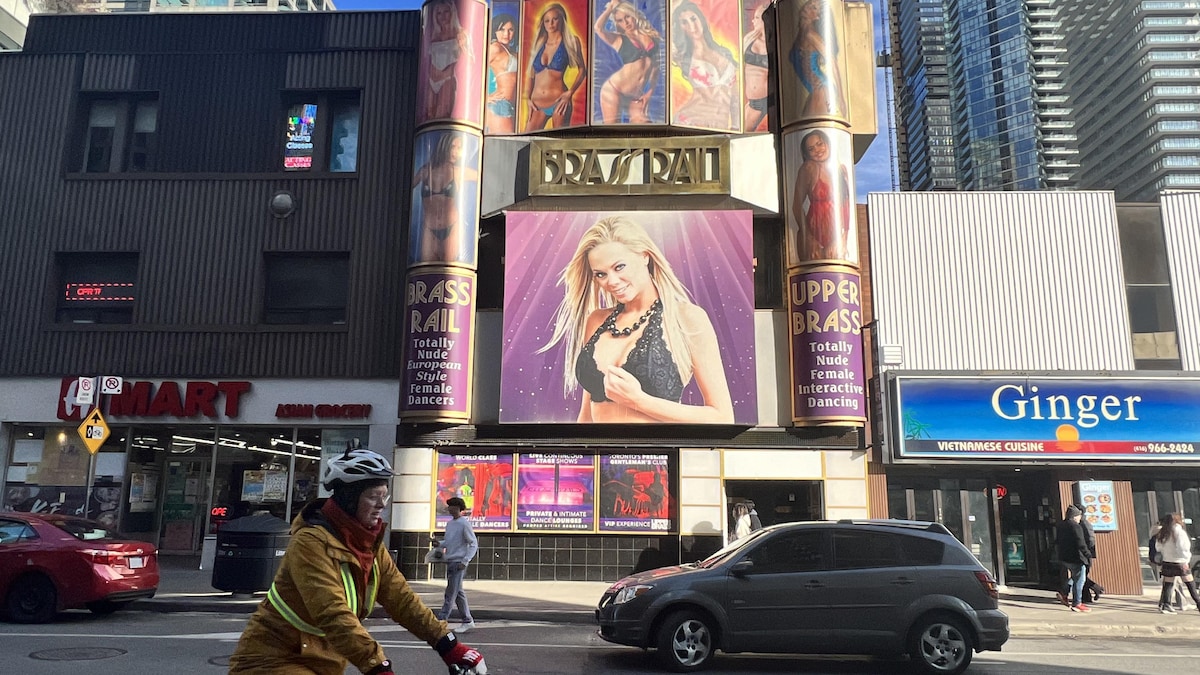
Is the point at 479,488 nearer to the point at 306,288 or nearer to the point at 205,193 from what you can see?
the point at 306,288

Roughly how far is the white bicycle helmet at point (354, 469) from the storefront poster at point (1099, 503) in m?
17.6

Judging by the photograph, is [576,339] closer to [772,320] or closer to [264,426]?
[772,320]

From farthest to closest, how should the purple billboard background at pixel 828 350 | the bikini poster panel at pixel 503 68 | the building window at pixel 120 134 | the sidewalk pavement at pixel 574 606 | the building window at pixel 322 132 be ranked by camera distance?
the building window at pixel 120 134 → the building window at pixel 322 132 → the bikini poster panel at pixel 503 68 → the purple billboard background at pixel 828 350 → the sidewalk pavement at pixel 574 606

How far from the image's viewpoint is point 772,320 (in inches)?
736

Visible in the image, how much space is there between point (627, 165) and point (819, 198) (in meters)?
4.27

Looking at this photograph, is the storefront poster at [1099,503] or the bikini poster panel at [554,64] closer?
the storefront poster at [1099,503]

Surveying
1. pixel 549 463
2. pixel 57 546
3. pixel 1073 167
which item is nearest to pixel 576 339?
pixel 549 463

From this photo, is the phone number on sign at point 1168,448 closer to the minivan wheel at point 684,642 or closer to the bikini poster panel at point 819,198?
the bikini poster panel at point 819,198

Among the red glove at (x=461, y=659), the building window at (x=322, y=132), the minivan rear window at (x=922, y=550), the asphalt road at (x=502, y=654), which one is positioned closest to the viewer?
the red glove at (x=461, y=659)

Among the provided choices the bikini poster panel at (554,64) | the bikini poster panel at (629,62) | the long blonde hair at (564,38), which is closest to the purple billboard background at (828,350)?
the bikini poster panel at (629,62)

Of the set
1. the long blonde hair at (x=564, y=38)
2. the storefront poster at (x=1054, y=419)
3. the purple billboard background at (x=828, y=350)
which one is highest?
the long blonde hair at (x=564, y=38)

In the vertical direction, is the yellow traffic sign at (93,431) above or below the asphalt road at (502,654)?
above

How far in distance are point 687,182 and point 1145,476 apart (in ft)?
37.4

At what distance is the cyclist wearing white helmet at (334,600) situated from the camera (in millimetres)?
3221
